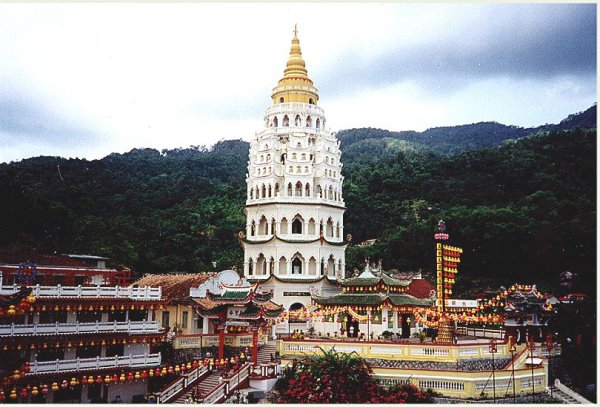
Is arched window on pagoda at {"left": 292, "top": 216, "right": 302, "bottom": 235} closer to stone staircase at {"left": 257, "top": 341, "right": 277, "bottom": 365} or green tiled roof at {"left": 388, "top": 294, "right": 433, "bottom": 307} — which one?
green tiled roof at {"left": 388, "top": 294, "right": 433, "bottom": 307}

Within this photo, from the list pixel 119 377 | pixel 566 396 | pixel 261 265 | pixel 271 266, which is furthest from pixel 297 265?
pixel 566 396

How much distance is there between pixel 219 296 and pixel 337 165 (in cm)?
1231

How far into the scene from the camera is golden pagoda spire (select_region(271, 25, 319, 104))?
1374 inches

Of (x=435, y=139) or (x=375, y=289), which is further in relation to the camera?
(x=435, y=139)

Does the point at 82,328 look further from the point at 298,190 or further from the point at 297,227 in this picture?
the point at 298,190

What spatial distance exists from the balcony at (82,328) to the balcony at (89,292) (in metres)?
0.87

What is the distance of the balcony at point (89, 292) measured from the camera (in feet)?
65.4

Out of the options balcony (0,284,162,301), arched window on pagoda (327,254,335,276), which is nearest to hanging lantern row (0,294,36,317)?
balcony (0,284,162,301)

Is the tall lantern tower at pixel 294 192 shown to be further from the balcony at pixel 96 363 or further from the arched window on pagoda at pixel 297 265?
the balcony at pixel 96 363

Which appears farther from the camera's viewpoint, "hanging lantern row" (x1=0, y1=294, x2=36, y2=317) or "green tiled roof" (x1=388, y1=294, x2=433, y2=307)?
"green tiled roof" (x1=388, y1=294, x2=433, y2=307)

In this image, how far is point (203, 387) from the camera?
21.7m

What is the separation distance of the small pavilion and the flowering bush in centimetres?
296

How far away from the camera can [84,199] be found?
50.5m

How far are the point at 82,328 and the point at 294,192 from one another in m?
14.8
